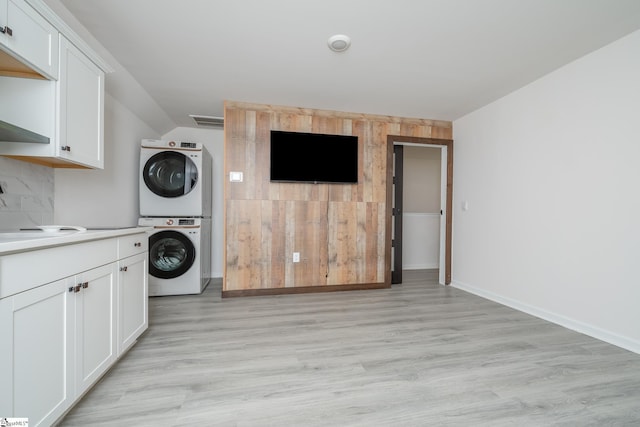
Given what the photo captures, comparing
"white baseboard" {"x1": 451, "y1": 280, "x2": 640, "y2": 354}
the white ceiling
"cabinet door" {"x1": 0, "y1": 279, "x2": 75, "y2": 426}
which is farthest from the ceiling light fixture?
"white baseboard" {"x1": 451, "y1": 280, "x2": 640, "y2": 354}

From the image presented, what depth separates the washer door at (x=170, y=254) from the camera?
3184 mm

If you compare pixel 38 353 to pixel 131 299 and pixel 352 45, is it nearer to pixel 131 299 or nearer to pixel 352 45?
pixel 131 299

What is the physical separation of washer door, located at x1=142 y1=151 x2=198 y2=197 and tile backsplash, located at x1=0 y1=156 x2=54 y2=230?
1.21 metres

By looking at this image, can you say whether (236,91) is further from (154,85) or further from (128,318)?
(128,318)

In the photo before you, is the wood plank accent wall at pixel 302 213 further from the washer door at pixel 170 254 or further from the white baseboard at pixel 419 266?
the white baseboard at pixel 419 266

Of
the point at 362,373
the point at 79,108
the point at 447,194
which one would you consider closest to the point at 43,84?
the point at 79,108

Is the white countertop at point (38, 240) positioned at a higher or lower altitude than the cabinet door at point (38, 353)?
higher

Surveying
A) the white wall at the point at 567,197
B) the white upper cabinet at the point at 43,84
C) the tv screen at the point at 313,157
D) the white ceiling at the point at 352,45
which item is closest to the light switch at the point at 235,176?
the tv screen at the point at 313,157

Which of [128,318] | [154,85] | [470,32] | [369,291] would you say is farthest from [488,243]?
[154,85]

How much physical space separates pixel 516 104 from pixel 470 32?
1433 mm

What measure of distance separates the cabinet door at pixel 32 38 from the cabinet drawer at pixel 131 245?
1.02 meters

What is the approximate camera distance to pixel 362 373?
170cm

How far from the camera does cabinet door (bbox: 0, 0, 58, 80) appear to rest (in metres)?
1.26

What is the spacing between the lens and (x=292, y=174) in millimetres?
3410
